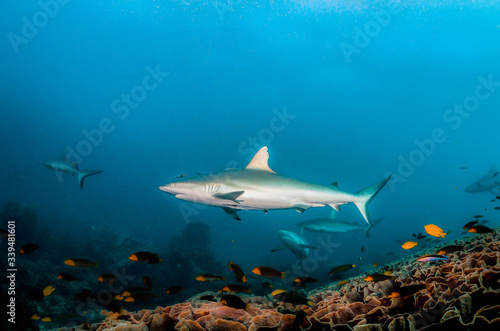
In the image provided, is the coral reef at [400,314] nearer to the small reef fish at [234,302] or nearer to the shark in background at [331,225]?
the small reef fish at [234,302]

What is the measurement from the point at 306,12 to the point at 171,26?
2930cm

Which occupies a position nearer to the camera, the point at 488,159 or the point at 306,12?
the point at 306,12

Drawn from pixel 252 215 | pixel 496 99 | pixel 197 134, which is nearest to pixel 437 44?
pixel 496 99

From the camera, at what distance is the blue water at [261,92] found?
34312 mm

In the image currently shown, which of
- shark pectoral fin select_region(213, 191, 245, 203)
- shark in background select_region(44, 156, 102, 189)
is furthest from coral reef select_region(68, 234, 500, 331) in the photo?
shark in background select_region(44, 156, 102, 189)

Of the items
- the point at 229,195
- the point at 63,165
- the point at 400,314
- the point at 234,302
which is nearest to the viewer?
the point at 400,314

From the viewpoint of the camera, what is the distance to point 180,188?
4453 millimetres

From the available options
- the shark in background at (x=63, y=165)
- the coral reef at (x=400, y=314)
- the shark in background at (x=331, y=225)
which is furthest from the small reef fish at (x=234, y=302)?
the shark in background at (x=63, y=165)

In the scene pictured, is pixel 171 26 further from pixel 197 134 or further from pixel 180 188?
pixel 197 134

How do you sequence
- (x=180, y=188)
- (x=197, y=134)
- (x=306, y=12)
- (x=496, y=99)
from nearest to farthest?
(x=180, y=188), (x=306, y=12), (x=496, y=99), (x=197, y=134)

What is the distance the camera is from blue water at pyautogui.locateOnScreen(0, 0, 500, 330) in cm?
3431

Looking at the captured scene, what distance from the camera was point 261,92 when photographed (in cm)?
7012

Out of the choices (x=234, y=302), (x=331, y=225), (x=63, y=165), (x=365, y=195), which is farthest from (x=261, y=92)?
(x=234, y=302)

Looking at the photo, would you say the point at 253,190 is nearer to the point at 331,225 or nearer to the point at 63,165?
the point at 331,225
